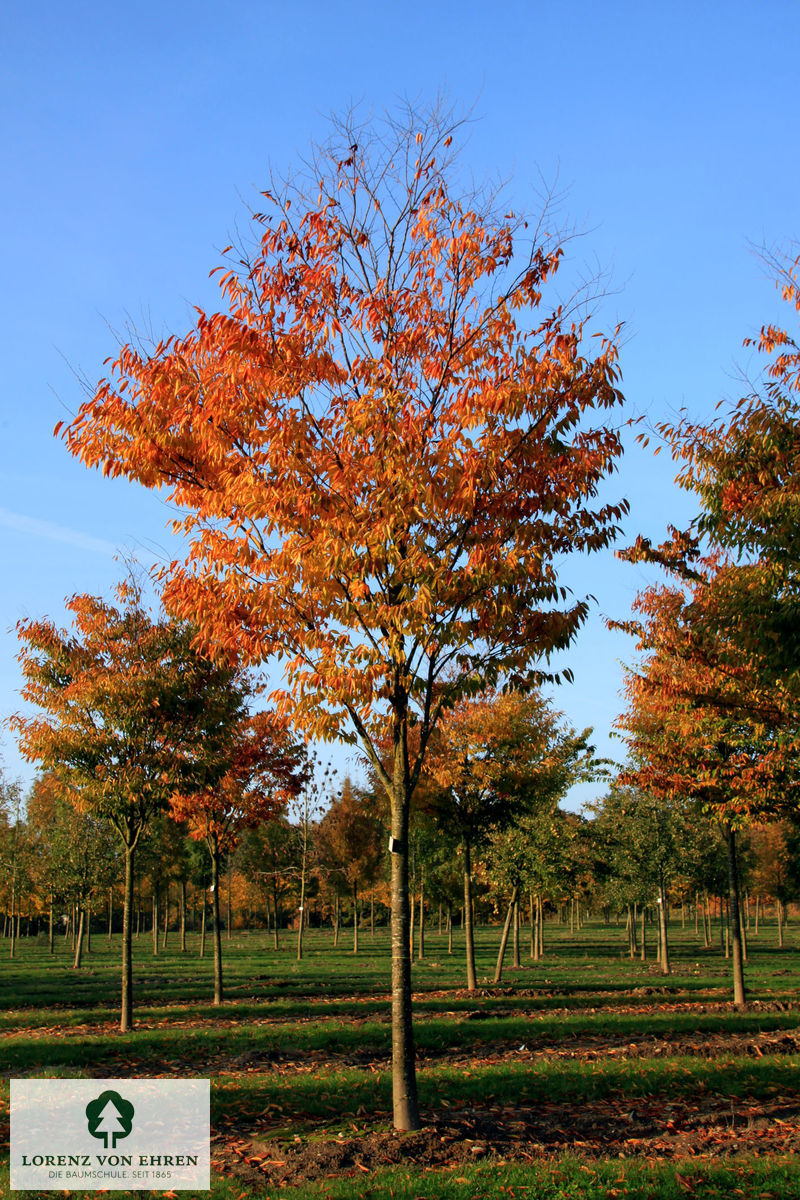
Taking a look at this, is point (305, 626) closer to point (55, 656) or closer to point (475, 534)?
point (475, 534)

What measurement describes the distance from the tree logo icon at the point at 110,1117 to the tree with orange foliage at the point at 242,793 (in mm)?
9294

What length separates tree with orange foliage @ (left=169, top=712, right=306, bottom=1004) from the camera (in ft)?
59.4

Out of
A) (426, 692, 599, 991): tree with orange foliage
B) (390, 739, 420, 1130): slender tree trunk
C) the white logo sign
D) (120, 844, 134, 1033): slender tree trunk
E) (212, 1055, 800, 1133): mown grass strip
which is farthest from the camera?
(426, 692, 599, 991): tree with orange foliage

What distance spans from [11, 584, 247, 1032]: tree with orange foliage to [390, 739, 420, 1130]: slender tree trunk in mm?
7675

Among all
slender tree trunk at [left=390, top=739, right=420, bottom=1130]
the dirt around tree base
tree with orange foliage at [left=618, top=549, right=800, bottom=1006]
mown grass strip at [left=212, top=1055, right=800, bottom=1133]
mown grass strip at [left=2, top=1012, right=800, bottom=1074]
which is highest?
tree with orange foliage at [left=618, top=549, right=800, bottom=1006]

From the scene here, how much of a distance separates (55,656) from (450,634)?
9.70 m

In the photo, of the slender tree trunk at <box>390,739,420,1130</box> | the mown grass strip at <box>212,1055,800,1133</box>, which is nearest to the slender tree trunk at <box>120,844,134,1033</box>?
the mown grass strip at <box>212,1055,800,1133</box>

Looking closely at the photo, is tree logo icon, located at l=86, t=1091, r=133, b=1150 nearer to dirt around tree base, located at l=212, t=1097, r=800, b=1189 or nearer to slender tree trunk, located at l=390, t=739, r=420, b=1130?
dirt around tree base, located at l=212, t=1097, r=800, b=1189

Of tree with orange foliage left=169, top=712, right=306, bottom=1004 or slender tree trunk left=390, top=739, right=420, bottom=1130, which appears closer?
slender tree trunk left=390, top=739, right=420, bottom=1130

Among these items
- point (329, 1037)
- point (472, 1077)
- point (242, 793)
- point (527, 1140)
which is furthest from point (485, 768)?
point (527, 1140)

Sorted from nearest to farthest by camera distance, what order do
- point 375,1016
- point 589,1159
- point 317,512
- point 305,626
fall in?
point 589,1159 → point 317,512 → point 305,626 → point 375,1016

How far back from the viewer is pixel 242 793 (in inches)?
747

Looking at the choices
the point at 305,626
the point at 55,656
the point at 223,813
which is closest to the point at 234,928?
the point at 223,813

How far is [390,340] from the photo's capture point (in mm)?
7574
